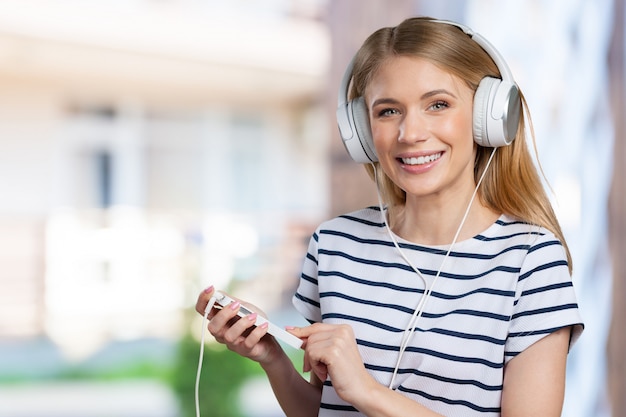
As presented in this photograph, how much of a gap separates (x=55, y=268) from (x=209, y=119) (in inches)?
101

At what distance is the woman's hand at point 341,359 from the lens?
1.17m

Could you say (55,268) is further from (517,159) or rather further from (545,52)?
(517,159)

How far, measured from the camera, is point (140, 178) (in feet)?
29.9

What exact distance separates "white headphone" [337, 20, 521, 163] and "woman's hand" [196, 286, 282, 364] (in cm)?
35

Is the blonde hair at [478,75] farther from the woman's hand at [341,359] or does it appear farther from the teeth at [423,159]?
the woman's hand at [341,359]

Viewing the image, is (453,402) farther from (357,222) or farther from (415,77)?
(415,77)

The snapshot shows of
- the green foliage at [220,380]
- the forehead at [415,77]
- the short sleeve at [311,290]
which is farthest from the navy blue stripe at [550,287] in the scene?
the green foliage at [220,380]

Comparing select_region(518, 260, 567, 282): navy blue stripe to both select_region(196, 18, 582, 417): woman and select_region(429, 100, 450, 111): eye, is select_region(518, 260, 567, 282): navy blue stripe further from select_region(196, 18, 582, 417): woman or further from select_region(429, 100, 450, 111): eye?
select_region(429, 100, 450, 111): eye

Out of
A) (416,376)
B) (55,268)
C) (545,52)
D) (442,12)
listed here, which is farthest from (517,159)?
(55,268)

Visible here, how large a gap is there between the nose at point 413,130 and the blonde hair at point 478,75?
0.32ft

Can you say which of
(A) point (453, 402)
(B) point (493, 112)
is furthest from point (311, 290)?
(B) point (493, 112)

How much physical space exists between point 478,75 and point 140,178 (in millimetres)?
8074

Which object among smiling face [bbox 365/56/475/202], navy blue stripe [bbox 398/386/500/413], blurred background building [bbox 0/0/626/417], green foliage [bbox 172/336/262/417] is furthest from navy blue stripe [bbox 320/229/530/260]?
blurred background building [bbox 0/0/626/417]

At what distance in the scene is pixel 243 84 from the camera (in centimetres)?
845
